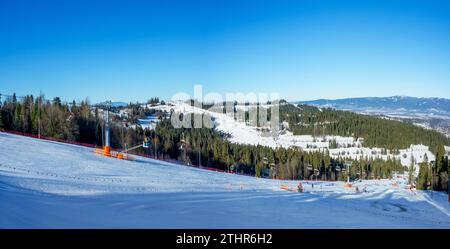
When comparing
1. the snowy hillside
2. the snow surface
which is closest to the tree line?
the snow surface

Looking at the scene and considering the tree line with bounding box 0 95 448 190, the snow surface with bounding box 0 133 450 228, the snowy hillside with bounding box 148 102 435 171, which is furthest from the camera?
the snowy hillside with bounding box 148 102 435 171

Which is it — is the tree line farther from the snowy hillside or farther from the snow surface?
the snowy hillside

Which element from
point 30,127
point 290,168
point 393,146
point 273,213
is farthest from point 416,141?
point 273,213

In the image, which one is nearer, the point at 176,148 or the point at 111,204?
the point at 111,204

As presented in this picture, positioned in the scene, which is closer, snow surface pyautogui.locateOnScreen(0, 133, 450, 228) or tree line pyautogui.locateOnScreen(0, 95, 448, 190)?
snow surface pyautogui.locateOnScreen(0, 133, 450, 228)

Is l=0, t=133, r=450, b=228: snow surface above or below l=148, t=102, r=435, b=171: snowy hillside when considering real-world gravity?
above

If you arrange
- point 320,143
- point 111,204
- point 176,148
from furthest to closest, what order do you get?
point 320,143 < point 176,148 < point 111,204

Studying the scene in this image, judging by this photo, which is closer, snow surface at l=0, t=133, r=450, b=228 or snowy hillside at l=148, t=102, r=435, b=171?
snow surface at l=0, t=133, r=450, b=228

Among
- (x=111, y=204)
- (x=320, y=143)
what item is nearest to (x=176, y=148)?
(x=111, y=204)

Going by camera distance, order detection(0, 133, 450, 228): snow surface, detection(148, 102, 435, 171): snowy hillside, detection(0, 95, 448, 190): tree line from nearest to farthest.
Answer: detection(0, 133, 450, 228): snow surface, detection(0, 95, 448, 190): tree line, detection(148, 102, 435, 171): snowy hillside

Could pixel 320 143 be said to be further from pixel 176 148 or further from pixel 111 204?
pixel 111 204

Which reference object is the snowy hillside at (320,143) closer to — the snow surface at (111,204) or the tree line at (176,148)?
the tree line at (176,148)
